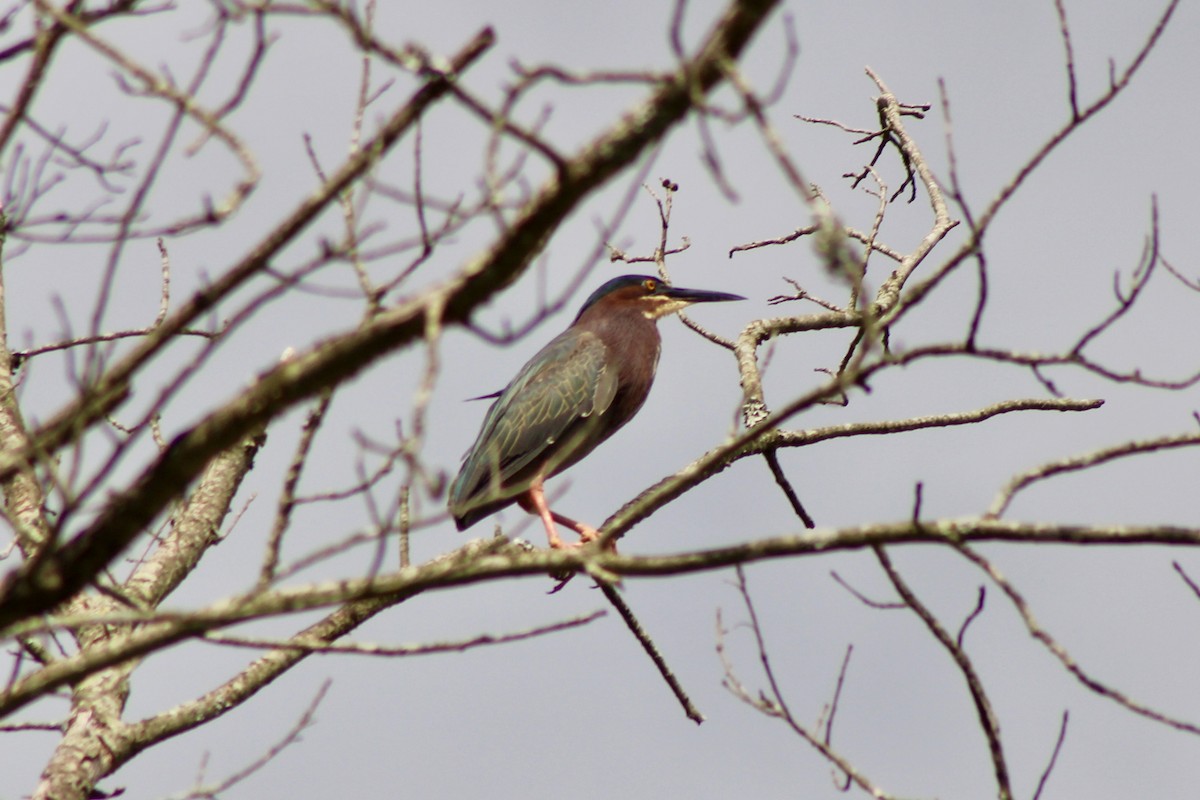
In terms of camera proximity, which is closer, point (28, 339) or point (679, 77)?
point (679, 77)

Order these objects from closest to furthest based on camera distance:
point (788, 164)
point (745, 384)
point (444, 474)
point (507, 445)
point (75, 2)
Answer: point (788, 164) < point (444, 474) < point (75, 2) < point (745, 384) < point (507, 445)

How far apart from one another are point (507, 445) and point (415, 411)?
5.65m

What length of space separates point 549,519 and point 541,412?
1039 millimetres

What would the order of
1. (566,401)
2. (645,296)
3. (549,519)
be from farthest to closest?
(645,296)
(566,401)
(549,519)

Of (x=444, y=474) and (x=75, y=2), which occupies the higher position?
(x=75, y=2)

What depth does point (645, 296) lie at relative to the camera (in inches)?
348

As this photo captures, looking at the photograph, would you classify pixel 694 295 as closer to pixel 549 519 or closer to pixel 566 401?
pixel 566 401

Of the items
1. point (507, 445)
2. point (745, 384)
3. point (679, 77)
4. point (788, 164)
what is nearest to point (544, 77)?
point (679, 77)

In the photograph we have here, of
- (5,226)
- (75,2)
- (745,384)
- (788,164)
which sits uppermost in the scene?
(745,384)

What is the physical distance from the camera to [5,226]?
15.2ft

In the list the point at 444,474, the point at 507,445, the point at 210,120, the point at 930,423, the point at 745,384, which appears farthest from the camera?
the point at 507,445

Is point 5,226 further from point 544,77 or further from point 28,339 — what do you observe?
point 544,77

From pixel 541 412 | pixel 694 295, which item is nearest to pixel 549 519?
pixel 541 412

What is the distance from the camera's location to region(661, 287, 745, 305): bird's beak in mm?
8430
